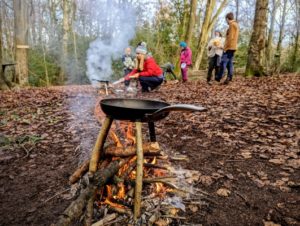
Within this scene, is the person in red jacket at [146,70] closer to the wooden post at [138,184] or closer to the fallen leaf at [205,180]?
the fallen leaf at [205,180]

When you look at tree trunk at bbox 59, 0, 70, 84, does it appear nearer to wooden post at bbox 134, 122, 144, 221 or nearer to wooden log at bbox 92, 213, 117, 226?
wooden post at bbox 134, 122, 144, 221

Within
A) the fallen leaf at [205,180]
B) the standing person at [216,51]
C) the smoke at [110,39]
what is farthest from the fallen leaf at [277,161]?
the smoke at [110,39]

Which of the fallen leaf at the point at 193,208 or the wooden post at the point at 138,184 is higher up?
the wooden post at the point at 138,184

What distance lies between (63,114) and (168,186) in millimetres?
4202

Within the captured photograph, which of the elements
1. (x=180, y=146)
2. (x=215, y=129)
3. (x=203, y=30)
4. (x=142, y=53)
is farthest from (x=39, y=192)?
(x=203, y=30)

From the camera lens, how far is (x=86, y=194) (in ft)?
7.88

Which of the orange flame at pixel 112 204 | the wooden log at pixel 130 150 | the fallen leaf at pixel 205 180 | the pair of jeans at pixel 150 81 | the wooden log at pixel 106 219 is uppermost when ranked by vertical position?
the pair of jeans at pixel 150 81

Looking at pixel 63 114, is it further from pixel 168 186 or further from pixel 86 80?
pixel 86 80

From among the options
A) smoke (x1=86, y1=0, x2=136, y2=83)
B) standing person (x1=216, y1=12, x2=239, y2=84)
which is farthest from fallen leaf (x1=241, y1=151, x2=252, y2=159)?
smoke (x1=86, y1=0, x2=136, y2=83)

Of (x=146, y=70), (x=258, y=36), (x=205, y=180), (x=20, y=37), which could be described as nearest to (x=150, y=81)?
(x=146, y=70)

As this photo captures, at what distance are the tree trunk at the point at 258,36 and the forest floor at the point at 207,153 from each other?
2490 millimetres

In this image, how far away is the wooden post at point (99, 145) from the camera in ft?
8.76

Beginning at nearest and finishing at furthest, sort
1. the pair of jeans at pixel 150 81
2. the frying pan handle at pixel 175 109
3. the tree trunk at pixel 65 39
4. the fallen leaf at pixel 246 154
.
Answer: the frying pan handle at pixel 175 109 < the fallen leaf at pixel 246 154 < the pair of jeans at pixel 150 81 < the tree trunk at pixel 65 39

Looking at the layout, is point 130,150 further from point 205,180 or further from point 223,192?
point 223,192
